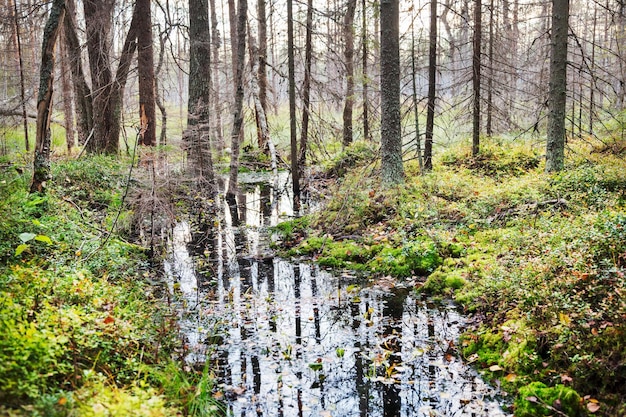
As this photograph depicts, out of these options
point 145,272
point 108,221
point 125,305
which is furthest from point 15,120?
point 125,305

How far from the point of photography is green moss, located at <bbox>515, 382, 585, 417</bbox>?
3.94 metres

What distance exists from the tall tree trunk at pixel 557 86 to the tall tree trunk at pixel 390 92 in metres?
3.24

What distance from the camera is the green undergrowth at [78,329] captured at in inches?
130

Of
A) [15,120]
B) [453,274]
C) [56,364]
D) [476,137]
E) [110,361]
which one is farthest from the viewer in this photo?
[15,120]

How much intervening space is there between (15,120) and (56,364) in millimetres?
15516

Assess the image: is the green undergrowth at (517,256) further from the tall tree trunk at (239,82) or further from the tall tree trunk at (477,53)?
the tall tree trunk at (239,82)

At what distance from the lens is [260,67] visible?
57.3 ft

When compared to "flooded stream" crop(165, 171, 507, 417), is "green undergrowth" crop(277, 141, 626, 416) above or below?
above

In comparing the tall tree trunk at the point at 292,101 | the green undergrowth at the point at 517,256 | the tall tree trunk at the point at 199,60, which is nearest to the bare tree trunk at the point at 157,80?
the tall tree trunk at the point at 199,60

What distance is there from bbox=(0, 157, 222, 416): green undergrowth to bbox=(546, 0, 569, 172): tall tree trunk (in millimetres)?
8512

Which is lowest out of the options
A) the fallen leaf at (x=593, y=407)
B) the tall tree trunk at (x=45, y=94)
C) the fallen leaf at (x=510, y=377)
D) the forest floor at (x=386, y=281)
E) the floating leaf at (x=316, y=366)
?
the floating leaf at (x=316, y=366)

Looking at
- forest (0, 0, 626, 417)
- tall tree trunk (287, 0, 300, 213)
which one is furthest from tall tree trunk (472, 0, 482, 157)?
tall tree trunk (287, 0, 300, 213)

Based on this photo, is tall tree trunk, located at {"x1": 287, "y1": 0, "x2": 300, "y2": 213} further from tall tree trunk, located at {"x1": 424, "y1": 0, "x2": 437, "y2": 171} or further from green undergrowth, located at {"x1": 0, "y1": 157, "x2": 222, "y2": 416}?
green undergrowth, located at {"x1": 0, "y1": 157, "x2": 222, "y2": 416}

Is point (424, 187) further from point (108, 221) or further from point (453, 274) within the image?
point (108, 221)
